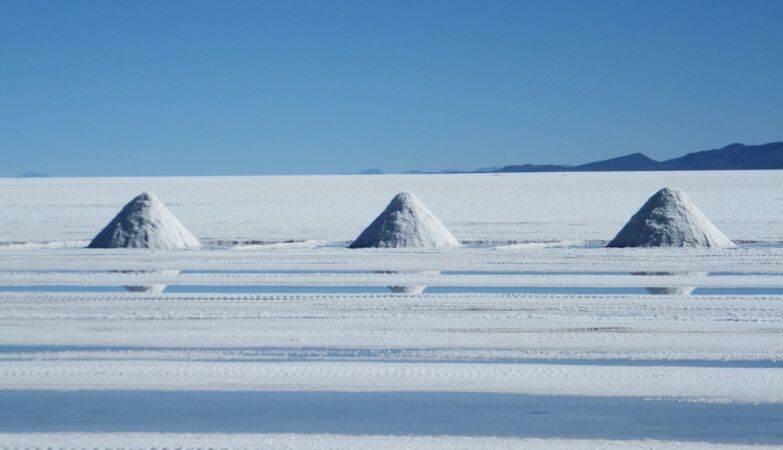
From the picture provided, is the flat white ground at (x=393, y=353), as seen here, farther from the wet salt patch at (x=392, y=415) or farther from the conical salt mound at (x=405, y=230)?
the conical salt mound at (x=405, y=230)

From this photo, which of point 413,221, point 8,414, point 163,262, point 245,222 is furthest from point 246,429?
point 245,222

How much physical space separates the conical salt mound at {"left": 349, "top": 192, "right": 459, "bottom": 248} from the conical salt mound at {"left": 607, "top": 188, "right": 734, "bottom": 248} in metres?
2.29

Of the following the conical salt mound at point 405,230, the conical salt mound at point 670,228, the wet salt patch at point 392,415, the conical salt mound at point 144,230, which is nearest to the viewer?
the wet salt patch at point 392,415

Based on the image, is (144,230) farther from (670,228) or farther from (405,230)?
(670,228)

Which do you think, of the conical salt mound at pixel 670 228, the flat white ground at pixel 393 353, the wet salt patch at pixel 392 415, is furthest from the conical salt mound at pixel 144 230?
the wet salt patch at pixel 392 415

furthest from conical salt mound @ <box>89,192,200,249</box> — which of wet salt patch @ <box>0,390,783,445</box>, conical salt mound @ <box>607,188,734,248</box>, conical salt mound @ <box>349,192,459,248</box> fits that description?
wet salt patch @ <box>0,390,783,445</box>

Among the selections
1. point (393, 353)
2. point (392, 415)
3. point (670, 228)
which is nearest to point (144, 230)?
point (670, 228)

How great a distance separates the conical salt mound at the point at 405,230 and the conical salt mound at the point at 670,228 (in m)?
2.29

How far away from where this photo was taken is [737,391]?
507cm

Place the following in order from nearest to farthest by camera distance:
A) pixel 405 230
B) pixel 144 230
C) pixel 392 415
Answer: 1. pixel 392 415
2. pixel 405 230
3. pixel 144 230

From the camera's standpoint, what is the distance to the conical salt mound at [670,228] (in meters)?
14.2

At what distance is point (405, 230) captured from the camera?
14.6m

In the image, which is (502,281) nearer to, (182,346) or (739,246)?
(182,346)

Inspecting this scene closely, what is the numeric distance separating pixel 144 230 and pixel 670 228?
6854mm
